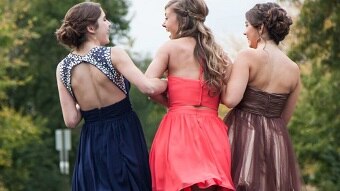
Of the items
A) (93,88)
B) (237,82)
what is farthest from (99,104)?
(237,82)

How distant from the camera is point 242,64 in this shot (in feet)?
25.7

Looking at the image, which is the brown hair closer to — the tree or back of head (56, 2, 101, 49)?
back of head (56, 2, 101, 49)

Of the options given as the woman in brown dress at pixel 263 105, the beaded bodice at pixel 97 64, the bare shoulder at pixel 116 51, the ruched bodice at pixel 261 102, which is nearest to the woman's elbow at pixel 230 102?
the woman in brown dress at pixel 263 105

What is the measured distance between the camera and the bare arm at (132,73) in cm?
752

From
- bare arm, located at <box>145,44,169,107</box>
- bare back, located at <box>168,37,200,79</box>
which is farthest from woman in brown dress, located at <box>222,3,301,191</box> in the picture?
bare arm, located at <box>145,44,169,107</box>

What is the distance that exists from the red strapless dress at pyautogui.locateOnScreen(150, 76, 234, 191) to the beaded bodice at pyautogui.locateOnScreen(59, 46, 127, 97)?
0.39 metres

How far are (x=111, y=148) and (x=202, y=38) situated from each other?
991mm

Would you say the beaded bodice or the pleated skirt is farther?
the pleated skirt

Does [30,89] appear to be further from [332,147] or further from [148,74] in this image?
[148,74]

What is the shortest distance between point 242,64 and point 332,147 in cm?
1856

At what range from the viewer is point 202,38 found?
7848 millimetres

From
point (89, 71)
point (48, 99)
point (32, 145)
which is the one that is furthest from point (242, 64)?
point (48, 99)

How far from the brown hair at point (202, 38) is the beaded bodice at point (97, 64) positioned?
55 cm

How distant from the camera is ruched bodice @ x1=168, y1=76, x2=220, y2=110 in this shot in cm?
778
